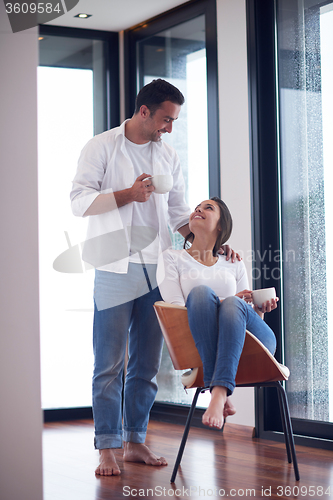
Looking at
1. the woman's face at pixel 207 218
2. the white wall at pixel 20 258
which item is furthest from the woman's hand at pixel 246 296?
the white wall at pixel 20 258

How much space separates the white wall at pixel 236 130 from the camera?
308cm

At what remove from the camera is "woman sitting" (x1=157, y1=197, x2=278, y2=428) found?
193cm

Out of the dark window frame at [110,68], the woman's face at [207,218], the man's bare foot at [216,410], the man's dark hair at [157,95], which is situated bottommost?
the man's bare foot at [216,410]

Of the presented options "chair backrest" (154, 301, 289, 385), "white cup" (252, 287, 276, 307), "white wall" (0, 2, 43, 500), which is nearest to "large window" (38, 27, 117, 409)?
"chair backrest" (154, 301, 289, 385)

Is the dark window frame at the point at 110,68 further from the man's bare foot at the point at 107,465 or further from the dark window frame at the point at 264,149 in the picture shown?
the man's bare foot at the point at 107,465

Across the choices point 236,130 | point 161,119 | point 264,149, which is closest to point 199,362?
point 161,119

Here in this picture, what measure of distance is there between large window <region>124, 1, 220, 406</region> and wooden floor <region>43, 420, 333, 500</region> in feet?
1.95

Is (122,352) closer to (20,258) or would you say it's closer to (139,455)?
(139,455)

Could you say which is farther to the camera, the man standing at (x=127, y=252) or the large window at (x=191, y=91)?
the large window at (x=191, y=91)

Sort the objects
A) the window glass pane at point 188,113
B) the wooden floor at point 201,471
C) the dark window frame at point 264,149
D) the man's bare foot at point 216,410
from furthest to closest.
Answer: the window glass pane at point 188,113 < the dark window frame at point 264,149 < the wooden floor at point 201,471 < the man's bare foot at point 216,410

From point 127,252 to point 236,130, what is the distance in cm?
119

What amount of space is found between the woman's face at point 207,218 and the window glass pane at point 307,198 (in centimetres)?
64

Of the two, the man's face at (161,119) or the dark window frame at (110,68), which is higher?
the dark window frame at (110,68)

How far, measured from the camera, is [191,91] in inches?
139
